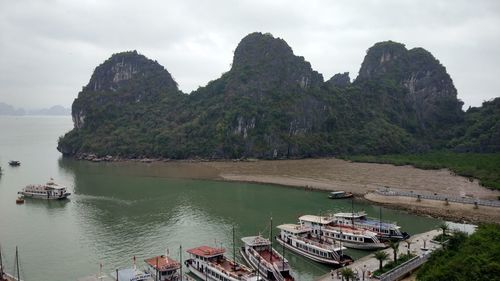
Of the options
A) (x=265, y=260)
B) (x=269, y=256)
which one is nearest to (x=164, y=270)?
(x=265, y=260)

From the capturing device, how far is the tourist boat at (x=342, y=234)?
4153 centimetres

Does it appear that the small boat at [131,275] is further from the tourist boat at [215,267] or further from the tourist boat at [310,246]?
the tourist boat at [310,246]

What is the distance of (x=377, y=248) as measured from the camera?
41312 millimetres

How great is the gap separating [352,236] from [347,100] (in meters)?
105

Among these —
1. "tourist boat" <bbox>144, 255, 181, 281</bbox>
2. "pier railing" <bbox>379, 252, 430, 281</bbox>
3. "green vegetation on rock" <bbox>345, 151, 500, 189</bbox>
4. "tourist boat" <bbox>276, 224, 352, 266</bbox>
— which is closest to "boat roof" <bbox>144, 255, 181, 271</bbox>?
"tourist boat" <bbox>144, 255, 181, 281</bbox>

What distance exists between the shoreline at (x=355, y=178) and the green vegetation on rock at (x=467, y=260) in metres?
21.8

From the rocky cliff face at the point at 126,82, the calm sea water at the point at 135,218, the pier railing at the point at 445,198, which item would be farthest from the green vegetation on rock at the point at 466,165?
the rocky cliff face at the point at 126,82

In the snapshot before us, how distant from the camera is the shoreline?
2270 inches

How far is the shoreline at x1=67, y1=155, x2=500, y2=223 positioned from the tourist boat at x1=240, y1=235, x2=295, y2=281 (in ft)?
90.1

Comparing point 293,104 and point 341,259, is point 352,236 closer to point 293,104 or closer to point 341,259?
point 341,259

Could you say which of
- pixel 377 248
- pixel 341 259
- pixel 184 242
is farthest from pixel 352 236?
pixel 184 242

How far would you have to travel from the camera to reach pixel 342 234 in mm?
43031

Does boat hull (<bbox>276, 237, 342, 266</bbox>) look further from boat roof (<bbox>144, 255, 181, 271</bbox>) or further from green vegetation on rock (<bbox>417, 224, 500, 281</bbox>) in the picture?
boat roof (<bbox>144, 255, 181, 271</bbox>)

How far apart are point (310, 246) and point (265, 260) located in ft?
19.9
